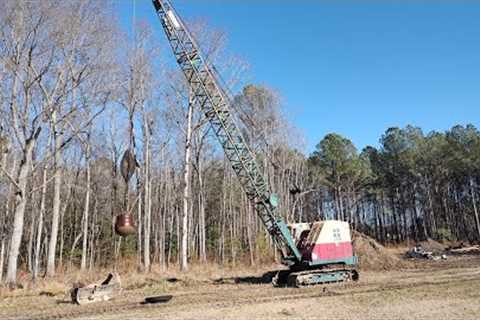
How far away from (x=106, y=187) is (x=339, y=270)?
2550cm

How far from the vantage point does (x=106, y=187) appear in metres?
36.2

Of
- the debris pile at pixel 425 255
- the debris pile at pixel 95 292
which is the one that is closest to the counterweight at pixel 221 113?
the debris pile at pixel 95 292

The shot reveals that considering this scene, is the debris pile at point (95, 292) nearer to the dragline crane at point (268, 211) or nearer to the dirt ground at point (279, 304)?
the dirt ground at point (279, 304)

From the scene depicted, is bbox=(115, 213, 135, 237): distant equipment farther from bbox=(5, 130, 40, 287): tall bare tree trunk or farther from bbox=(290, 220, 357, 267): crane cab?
bbox=(290, 220, 357, 267): crane cab

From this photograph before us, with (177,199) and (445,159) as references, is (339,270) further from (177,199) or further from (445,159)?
(445,159)

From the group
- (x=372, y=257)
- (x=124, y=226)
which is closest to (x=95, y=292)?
(x=124, y=226)

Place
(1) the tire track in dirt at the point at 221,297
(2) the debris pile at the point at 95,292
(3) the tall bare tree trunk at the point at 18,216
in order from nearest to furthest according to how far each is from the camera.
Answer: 1. (1) the tire track in dirt at the point at 221,297
2. (2) the debris pile at the point at 95,292
3. (3) the tall bare tree trunk at the point at 18,216

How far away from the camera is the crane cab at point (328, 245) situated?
16156mm

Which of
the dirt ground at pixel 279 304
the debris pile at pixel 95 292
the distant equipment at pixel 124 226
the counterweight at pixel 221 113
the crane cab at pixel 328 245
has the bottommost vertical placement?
the dirt ground at pixel 279 304

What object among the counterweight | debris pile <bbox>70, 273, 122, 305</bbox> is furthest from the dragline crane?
debris pile <bbox>70, 273, 122, 305</bbox>

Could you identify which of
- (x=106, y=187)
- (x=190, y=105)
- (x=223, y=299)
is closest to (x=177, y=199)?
(x=106, y=187)

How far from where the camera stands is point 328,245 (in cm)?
1633

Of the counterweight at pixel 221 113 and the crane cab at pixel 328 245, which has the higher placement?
the counterweight at pixel 221 113

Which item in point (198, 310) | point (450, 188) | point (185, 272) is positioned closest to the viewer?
point (198, 310)
